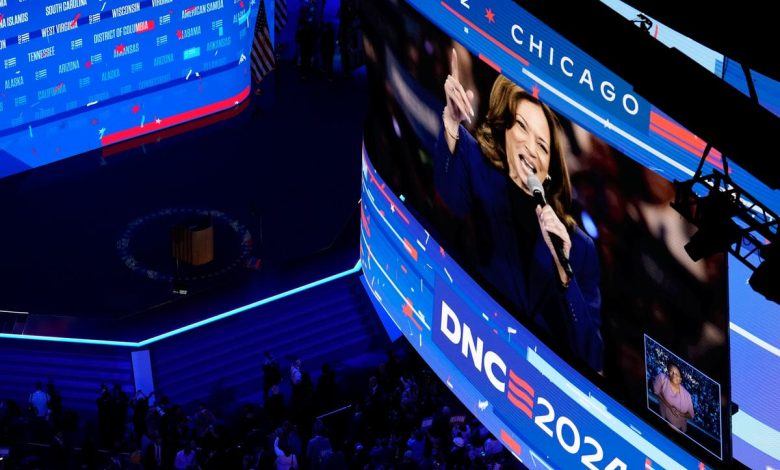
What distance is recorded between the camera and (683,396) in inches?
416

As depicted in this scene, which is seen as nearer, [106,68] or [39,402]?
[39,402]

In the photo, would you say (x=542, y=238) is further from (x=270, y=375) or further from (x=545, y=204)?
(x=270, y=375)

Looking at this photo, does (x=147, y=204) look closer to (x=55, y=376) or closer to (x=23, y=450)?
(x=55, y=376)

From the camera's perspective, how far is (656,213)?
10125mm

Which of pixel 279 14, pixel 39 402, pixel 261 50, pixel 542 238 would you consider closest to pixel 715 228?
pixel 542 238

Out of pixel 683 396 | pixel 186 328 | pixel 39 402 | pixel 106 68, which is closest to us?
pixel 683 396

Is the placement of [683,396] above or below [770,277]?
below

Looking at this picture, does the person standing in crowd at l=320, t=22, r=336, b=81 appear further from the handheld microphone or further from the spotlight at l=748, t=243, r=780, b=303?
the spotlight at l=748, t=243, r=780, b=303

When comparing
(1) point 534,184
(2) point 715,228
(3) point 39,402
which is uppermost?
(2) point 715,228

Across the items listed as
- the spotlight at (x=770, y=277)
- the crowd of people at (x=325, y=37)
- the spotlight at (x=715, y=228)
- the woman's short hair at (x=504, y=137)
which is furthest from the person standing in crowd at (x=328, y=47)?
the spotlight at (x=770, y=277)

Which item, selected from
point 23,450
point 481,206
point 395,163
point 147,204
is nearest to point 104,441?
point 23,450

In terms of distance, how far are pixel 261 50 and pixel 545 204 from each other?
15194mm

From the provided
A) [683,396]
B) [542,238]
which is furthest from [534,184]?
Result: [683,396]

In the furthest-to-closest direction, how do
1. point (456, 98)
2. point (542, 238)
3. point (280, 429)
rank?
point (280, 429)
point (456, 98)
point (542, 238)
